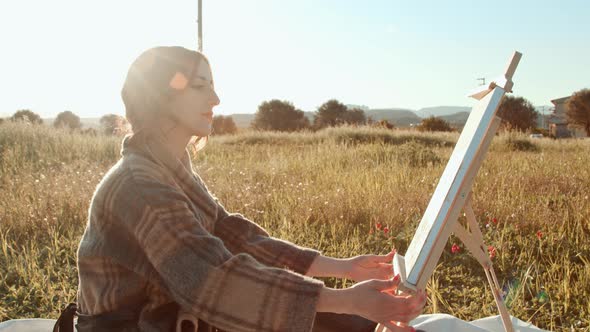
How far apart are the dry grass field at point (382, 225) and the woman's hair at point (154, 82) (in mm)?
1992

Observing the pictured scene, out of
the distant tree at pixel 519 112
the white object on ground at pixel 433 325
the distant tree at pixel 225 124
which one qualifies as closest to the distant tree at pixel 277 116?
the distant tree at pixel 225 124

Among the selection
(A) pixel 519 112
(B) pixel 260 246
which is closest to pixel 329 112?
(A) pixel 519 112

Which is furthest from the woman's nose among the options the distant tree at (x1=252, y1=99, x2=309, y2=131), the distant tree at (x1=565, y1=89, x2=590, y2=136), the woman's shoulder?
the distant tree at (x1=565, y1=89, x2=590, y2=136)

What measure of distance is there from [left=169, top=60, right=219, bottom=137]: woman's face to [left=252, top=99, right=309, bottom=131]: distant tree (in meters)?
37.8

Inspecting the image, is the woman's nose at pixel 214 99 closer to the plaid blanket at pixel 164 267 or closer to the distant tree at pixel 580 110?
the plaid blanket at pixel 164 267

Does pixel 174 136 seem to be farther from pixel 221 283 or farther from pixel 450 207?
pixel 450 207

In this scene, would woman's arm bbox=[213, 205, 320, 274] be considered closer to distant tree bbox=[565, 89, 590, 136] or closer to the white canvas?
the white canvas

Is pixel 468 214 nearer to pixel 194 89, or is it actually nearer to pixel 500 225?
pixel 194 89

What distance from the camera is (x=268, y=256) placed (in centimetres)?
222

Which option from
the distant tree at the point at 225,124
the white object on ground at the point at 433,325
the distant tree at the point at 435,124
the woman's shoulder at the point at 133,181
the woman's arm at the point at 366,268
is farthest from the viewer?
the distant tree at the point at 225,124

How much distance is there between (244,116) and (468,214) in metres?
144

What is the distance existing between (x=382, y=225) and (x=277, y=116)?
3563cm

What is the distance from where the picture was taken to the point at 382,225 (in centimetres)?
469

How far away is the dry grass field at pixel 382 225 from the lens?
11.3 ft
